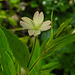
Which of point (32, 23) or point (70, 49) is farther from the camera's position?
point (70, 49)

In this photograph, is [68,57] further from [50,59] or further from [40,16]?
[40,16]

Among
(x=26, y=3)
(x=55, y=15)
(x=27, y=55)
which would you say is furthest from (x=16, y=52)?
(x=26, y=3)

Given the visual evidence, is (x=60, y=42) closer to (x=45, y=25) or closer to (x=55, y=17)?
(x=45, y=25)

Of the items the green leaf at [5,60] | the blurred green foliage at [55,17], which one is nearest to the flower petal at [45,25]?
the green leaf at [5,60]

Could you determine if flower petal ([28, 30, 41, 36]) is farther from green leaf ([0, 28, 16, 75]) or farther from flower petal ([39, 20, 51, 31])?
green leaf ([0, 28, 16, 75])

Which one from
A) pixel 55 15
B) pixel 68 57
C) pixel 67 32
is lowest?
pixel 68 57

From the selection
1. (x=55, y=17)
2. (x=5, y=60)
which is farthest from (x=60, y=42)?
(x=55, y=17)

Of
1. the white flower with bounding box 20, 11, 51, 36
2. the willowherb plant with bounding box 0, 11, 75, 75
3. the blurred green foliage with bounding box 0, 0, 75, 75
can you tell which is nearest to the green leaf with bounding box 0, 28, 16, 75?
the willowherb plant with bounding box 0, 11, 75, 75

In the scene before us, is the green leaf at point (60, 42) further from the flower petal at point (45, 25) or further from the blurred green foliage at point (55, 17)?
the blurred green foliage at point (55, 17)

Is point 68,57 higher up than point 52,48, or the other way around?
point 52,48

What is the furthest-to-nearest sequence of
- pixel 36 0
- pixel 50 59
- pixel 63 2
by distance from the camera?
1. pixel 36 0
2. pixel 63 2
3. pixel 50 59
